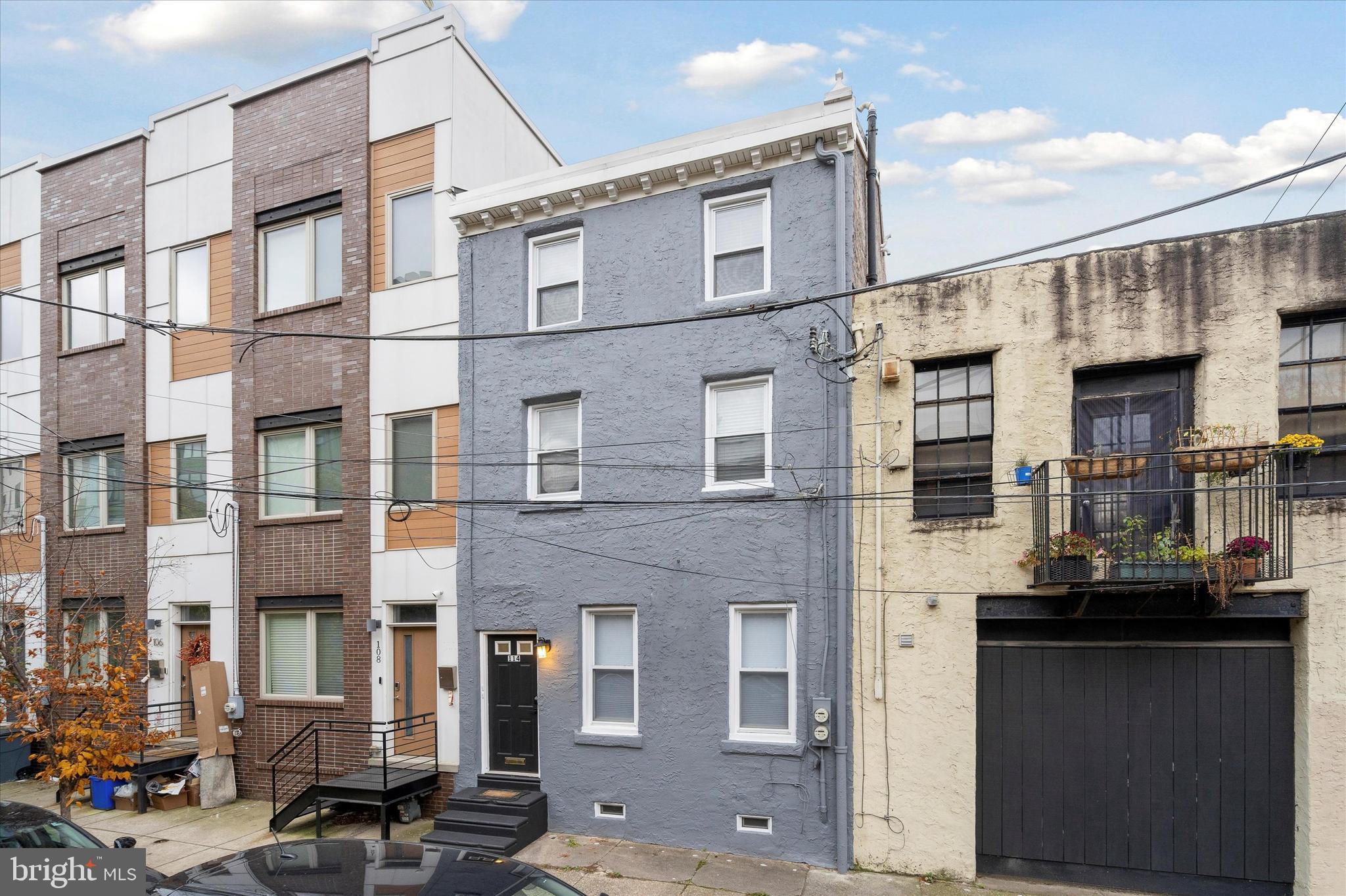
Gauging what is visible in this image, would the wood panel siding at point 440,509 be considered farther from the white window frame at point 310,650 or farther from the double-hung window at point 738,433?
the double-hung window at point 738,433

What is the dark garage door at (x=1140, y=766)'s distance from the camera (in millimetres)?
8875

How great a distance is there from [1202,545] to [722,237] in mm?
6710

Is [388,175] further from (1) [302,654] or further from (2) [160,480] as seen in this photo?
(1) [302,654]

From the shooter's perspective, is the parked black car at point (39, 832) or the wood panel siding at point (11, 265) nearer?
the parked black car at point (39, 832)

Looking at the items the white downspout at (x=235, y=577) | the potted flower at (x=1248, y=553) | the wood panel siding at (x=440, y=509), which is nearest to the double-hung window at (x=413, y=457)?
the wood panel siding at (x=440, y=509)

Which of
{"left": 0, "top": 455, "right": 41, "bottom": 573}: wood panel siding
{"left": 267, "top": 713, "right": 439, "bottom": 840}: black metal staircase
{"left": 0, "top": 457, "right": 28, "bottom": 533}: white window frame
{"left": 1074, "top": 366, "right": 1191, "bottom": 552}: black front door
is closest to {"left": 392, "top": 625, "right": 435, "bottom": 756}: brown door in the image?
{"left": 267, "top": 713, "right": 439, "bottom": 840}: black metal staircase

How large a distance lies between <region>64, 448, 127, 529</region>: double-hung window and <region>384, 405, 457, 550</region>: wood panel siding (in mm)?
6718

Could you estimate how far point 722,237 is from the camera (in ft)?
37.3

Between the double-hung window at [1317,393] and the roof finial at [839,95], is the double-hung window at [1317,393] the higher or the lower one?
the lower one

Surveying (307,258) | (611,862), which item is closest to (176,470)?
(307,258)

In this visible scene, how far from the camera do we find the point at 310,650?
1352 cm

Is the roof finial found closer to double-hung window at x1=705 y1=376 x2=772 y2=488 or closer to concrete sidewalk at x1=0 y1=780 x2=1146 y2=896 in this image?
double-hung window at x1=705 y1=376 x2=772 y2=488

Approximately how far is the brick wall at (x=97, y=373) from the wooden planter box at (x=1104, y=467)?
15120 mm

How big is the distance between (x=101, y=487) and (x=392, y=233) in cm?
804
